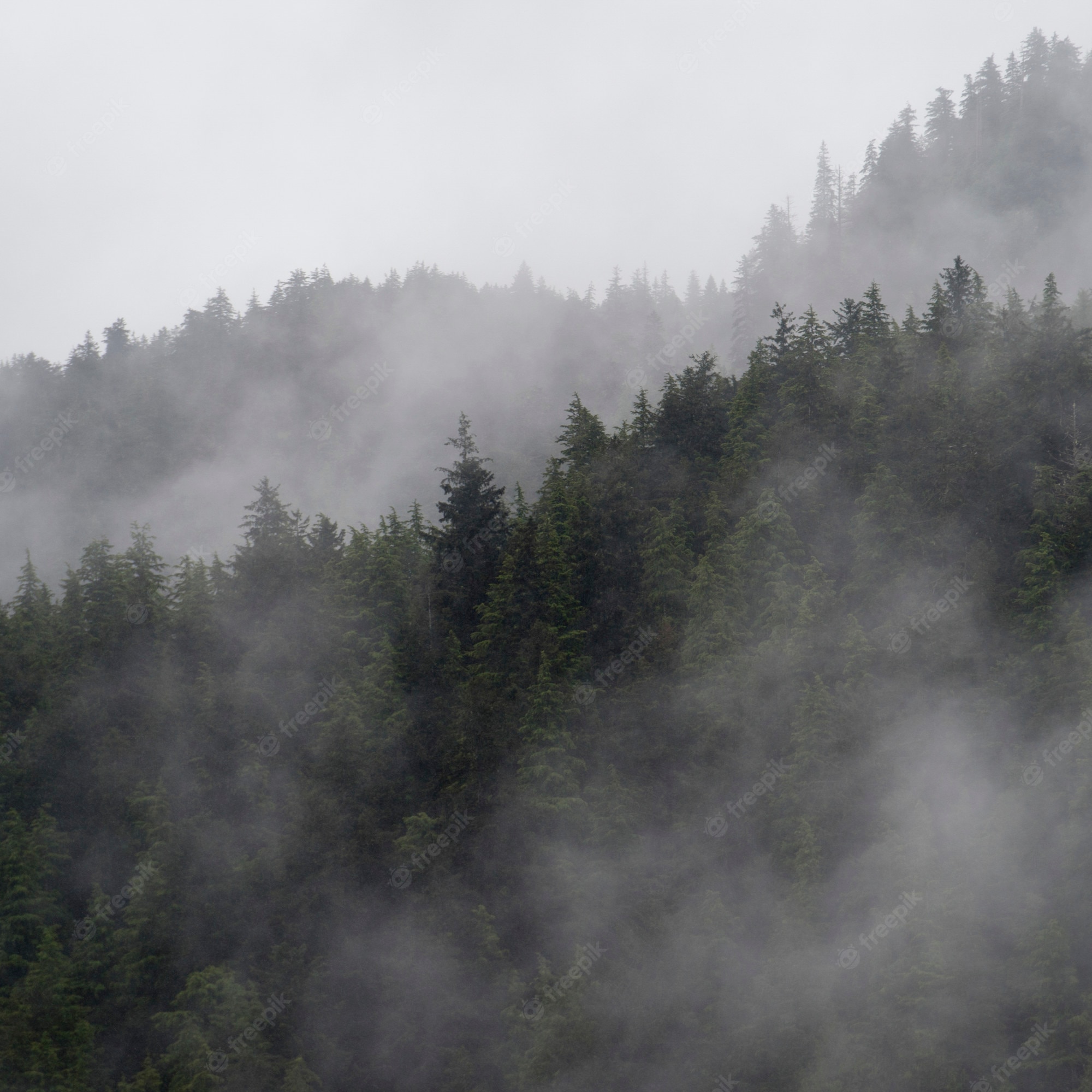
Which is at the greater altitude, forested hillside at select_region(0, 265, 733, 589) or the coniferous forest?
forested hillside at select_region(0, 265, 733, 589)

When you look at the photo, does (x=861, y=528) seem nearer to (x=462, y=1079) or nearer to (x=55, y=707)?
(x=462, y=1079)

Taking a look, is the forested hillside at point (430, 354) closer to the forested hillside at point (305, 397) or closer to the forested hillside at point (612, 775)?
the forested hillside at point (305, 397)

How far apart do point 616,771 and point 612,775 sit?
515 millimetres

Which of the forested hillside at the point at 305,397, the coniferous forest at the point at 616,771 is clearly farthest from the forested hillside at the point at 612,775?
the forested hillside at the point at 305,397

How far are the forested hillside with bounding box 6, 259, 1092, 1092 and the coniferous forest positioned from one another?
0.12 metres

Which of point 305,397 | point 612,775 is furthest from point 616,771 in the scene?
point 305,397

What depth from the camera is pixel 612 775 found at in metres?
27.9

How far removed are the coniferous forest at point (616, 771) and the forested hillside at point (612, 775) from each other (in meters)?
0.12

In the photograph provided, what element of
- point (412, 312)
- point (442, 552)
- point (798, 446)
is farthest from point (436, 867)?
point (412, 312)

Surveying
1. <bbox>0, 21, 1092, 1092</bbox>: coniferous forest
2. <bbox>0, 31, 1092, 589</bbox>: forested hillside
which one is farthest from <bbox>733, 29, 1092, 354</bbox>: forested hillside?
<bbox>0, 21, 1092, 1092</bbox>: coniferous forest

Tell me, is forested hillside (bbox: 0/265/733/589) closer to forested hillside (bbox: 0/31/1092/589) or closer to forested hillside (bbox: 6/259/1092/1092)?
forested hillside (bbox: 0/31/1092/589)

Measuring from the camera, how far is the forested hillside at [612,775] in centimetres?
2173

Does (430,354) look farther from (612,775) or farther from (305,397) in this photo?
(612,775)

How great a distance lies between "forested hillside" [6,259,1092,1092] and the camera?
21.7 metres
